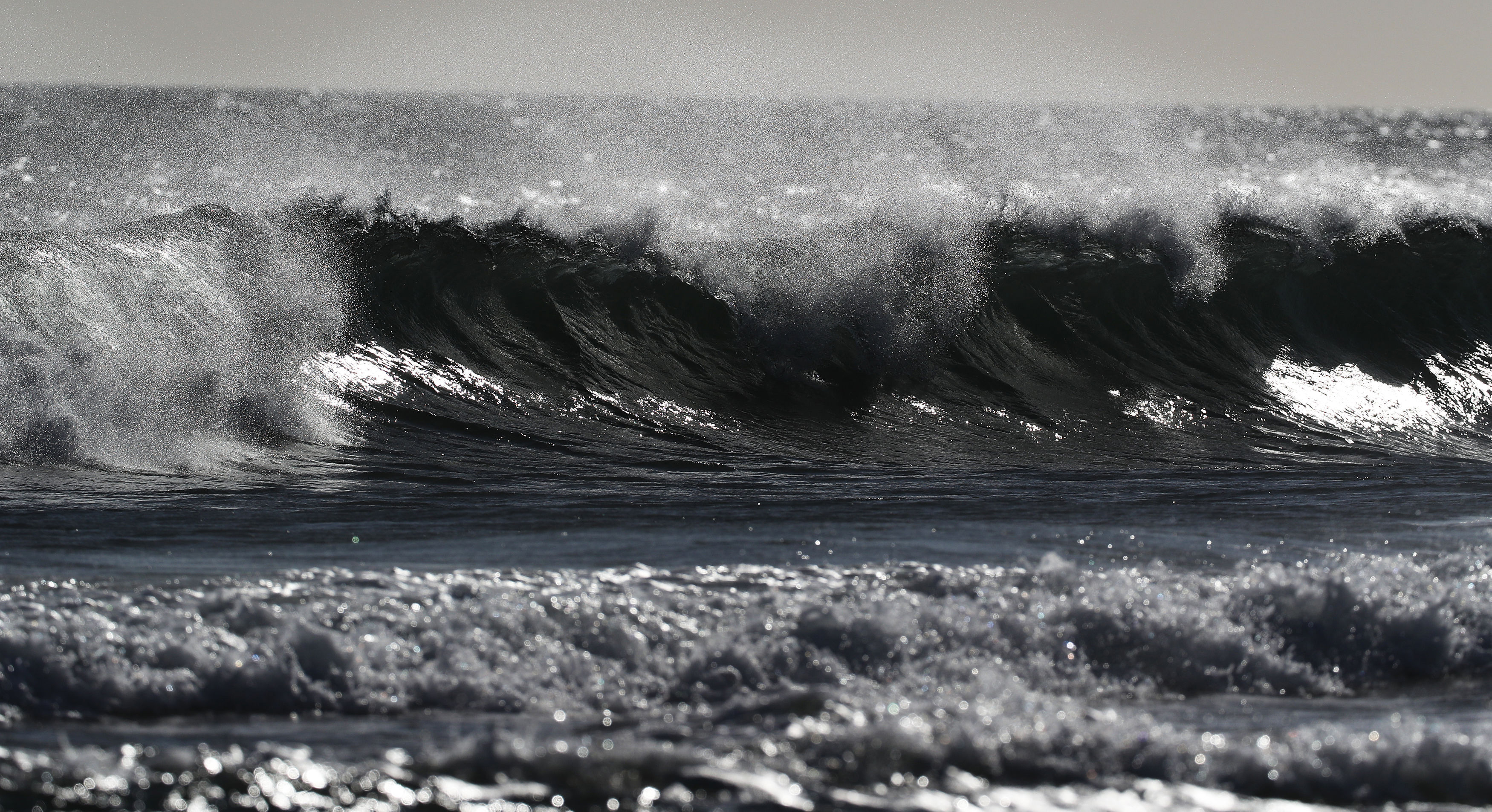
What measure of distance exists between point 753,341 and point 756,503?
386 centimetres

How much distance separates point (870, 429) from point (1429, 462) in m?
3.06

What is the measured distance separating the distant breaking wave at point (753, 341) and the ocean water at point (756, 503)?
39 millimetres

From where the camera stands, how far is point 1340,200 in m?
12.4

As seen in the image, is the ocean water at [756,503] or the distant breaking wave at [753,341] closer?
the ocean water at [756,503]

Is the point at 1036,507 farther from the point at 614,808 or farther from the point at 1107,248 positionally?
the point at 1107,248

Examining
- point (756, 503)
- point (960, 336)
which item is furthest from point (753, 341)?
point (756, 503)

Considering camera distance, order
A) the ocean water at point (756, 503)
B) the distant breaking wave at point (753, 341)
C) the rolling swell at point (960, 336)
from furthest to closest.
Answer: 1. the rolling swell at point (960, 336)
2. the distant breaking wave at point (753, 341)
3. the ocean water at point (756, 503)

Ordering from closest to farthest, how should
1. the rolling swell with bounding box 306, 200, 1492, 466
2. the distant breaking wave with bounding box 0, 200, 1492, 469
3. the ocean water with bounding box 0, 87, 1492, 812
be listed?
the ocean water with bounding box 0, 87, 1492, 812, the distant breaking wave with bounding box 0, 200, 1492, 469, the rolling swell with bounding box 306, 200, 1492, 466

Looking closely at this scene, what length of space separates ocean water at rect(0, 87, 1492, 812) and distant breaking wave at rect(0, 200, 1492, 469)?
39mm

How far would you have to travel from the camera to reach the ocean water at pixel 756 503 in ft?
10.3

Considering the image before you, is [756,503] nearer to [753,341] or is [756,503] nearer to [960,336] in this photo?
[753,341]

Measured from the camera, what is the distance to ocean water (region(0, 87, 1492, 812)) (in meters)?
3.15

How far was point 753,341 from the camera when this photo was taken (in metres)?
9.80

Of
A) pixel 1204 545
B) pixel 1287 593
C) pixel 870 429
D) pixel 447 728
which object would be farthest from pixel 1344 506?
pixel 447 728
